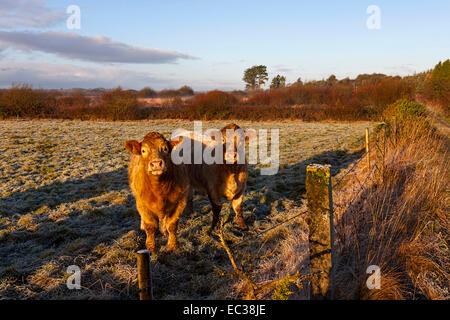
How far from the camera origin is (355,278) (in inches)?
134

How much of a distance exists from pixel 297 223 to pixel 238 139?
6.63 feet

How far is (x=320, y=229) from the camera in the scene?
2.89 m

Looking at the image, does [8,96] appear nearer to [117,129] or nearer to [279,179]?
[117,129]

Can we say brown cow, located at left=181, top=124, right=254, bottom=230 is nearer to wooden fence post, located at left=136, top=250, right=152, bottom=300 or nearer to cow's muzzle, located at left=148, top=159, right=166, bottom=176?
cow's muzzle, located at left=148, top=159, right=166, bottom=176

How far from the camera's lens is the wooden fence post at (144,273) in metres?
2.59

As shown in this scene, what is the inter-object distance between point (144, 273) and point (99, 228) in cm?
397

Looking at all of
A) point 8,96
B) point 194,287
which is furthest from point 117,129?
point 194,287

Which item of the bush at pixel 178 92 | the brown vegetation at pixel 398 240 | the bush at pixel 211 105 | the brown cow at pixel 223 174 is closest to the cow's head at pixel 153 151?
the brown cow at pixel 223 174

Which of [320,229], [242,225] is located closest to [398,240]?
[320,229]

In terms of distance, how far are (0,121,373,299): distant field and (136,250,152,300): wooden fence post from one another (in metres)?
0.52

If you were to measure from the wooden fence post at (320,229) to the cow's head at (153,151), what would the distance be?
7.36 feet

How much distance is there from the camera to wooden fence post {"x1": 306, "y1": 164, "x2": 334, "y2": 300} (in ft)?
9.31

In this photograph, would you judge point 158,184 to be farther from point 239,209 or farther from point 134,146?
point 239,209
